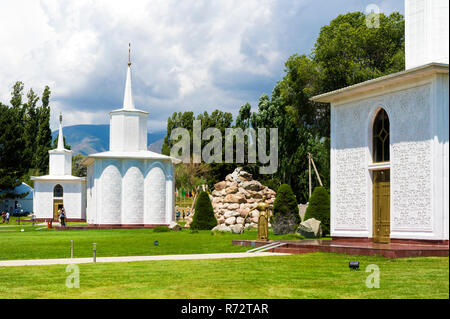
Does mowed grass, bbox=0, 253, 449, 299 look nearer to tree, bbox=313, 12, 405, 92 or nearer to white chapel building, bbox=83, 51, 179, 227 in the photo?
tree, bbox=313, 12, 405, 92

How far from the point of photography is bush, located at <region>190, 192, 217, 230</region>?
3584 centimetres

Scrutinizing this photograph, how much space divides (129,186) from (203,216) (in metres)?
10.9

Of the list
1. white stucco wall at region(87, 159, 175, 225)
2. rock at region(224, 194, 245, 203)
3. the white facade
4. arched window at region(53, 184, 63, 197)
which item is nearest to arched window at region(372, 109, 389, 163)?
the white facade

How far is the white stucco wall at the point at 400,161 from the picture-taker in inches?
639

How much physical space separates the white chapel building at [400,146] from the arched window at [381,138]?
3cm

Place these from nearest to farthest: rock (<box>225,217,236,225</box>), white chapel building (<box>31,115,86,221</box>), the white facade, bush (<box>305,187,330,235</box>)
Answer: the white facade, bush (<box>305,187,330,235</box>), rock (<box>225,217,236,225</box>), white chapel building (<box>31,115,86,221</box>)

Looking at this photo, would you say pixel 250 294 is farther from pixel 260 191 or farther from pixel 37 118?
pixel 37 118

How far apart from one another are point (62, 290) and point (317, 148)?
1906 inches

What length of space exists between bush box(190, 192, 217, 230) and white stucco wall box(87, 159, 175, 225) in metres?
9.47

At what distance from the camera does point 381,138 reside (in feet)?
61.6

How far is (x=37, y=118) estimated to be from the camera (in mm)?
74438

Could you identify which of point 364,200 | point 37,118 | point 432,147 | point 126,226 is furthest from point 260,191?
point 37,118

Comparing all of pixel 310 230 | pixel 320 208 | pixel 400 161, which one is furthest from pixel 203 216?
pixel 400 161

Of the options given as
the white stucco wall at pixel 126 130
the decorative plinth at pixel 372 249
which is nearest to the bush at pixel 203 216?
the white stucco wall at pixel 126 130
